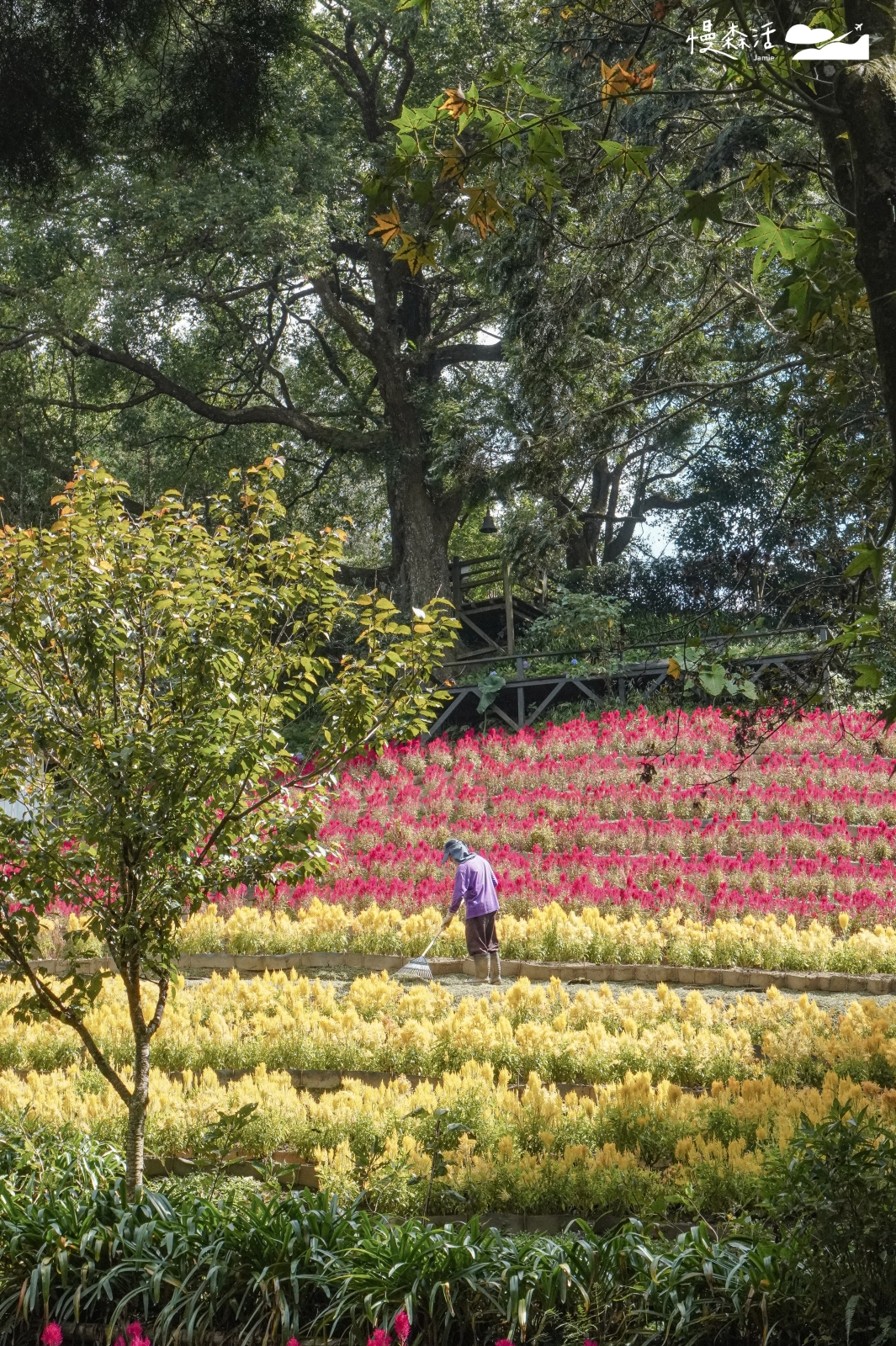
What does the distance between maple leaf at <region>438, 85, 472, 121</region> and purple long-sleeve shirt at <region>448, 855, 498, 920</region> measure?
7650 mm

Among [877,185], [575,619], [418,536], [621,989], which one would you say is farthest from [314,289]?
[877,185]

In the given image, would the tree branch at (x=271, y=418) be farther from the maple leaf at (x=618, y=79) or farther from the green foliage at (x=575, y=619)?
the maple leaf at (x=618, y=79)

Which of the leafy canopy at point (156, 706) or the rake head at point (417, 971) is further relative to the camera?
the rake head at point (417, 971)

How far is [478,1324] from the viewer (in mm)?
4422

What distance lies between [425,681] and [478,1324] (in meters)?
2.73

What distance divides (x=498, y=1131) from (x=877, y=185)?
15.8ft

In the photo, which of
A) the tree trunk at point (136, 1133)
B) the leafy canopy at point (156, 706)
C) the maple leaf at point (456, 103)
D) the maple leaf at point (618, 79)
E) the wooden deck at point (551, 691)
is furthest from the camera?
the wooden deck at point (551, 691)

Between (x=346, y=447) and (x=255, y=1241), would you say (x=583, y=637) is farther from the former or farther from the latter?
(x=255, y=1241)

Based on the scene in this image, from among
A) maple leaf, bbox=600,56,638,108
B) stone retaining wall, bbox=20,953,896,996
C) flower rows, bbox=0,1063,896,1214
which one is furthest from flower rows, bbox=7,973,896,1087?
maple leaf, bbox=600,56,638,108

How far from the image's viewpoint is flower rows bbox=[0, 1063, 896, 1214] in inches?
226

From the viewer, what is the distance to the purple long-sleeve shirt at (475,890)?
34.0ft

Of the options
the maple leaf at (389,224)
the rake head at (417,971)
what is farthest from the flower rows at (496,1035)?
the maple leaf at (389,224)

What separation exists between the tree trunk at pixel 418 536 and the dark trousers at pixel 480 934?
1350 cm

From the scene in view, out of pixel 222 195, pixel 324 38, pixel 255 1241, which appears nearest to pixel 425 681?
pixel 255 1241
